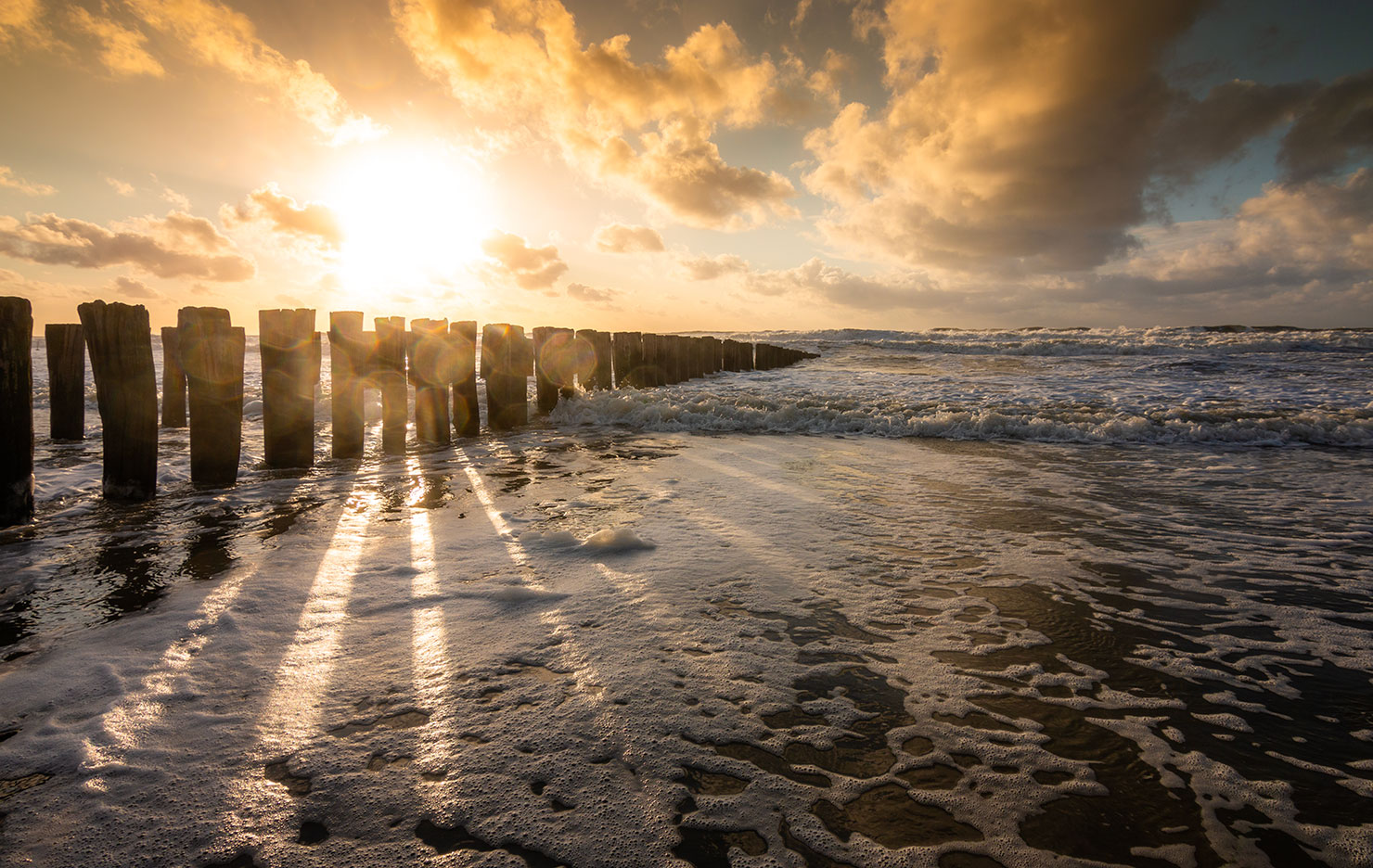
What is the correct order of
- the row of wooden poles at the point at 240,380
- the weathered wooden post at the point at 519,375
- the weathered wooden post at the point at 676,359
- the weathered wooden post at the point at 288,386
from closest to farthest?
the row of wooden poles at the point at 240,380
the weathered wooden post at the point at 288,386
the weathered wooden post at the point at 519,375
the weathered wooden post at the point at 676,359

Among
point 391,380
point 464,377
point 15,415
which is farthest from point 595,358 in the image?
point 15,415

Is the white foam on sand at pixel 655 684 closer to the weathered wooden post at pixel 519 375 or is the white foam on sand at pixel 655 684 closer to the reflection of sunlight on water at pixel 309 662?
the reflection of sunlight on water at pixel 309 662

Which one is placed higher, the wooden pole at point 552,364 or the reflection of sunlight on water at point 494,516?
the wooden pole at point 552,364

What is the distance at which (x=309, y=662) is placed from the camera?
2324mm

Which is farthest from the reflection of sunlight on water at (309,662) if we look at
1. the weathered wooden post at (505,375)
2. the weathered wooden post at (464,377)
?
the weathered wooden post at (505,375)

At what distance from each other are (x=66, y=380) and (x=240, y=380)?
16.8 ft

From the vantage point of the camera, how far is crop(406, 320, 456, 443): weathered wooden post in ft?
26.1

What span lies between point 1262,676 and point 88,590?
18.3 ft

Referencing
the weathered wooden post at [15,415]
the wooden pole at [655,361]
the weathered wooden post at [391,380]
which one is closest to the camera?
the weathered wooden post at [15,415]

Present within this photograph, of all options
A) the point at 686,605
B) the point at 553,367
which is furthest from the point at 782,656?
the point at 553,367

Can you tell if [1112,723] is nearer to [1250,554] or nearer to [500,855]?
[500,855]

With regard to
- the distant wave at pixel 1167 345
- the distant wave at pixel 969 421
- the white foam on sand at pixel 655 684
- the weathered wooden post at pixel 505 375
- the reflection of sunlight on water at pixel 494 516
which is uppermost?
the distant wave at pixel 1167 345

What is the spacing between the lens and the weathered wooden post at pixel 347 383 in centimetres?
673

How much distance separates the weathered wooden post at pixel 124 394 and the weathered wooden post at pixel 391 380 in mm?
2445
